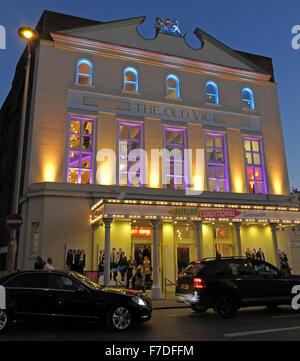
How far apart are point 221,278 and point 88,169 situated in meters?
11.5

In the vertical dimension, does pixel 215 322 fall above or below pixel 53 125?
below

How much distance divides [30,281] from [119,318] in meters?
2.53

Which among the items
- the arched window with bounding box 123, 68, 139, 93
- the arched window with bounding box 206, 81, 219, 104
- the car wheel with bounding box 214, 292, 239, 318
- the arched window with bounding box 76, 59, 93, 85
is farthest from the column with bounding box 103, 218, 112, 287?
the arched window with bounding box 206, 81, 219, 104

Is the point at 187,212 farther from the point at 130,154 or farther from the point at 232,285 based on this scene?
the point at 232,285

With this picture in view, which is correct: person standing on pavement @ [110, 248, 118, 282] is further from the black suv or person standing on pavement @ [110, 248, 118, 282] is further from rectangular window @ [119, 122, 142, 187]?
the black suv

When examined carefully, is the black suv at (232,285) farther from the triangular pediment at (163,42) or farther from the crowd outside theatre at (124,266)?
the triangular pediment at (163,42)

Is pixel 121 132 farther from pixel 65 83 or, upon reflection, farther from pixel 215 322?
pixel 215 322

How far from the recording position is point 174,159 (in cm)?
2091

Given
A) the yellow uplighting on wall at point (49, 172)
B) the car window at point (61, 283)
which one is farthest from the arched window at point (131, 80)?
the car window at point (61, 283)

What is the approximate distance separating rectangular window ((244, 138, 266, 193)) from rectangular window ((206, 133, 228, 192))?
177cm

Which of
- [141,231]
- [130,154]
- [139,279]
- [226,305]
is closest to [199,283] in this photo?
[226,305]

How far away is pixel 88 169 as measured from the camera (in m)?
19.2
